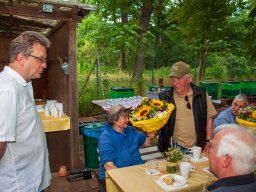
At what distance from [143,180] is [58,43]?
13.9 ft

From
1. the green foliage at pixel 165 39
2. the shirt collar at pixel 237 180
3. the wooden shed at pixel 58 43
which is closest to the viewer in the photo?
the shirt collar at pixel 237 180

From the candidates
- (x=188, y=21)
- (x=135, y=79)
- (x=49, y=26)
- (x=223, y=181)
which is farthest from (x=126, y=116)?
(x=135, y=79)

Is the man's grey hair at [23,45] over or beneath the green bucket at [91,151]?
over

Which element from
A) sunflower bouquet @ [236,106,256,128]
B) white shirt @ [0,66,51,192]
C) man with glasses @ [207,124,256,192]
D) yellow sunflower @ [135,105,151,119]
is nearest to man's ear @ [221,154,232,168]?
man with glasses @ [207,124,256,192]

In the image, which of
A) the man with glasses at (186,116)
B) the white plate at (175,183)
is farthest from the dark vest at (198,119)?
the white plate at (175,183)

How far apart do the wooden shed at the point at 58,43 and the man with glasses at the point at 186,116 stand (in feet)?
7.18

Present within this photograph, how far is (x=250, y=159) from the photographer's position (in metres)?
1.70

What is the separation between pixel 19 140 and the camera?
2.14 m

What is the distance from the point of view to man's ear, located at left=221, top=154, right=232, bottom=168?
1.72 meters

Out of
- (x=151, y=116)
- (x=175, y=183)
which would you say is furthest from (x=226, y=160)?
(x=151, y=116)

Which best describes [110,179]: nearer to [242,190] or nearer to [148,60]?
[242,190]

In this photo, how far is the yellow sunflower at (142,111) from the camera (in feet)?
9.95

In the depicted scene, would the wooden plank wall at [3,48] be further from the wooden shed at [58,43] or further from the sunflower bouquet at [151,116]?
the sunflower bouquet at [151,116]

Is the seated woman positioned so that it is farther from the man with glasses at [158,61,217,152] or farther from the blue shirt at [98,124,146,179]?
the man with glasses at [158,61,217,152]
